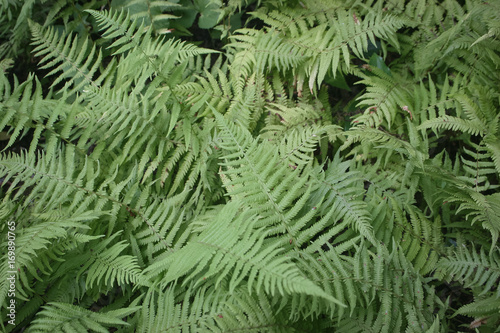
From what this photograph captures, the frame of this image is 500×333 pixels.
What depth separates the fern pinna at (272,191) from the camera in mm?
1881

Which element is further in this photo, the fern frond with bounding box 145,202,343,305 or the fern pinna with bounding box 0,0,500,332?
the fern pinna with bounding box 0,0,500,332

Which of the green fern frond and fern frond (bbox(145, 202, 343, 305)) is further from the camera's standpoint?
the green fern frond

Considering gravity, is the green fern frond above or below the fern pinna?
below

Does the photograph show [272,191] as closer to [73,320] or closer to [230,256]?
[230,256]

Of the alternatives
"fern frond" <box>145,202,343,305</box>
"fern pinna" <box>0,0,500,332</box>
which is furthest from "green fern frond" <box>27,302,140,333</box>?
"fern frond" <box>145,202,343,305</box>

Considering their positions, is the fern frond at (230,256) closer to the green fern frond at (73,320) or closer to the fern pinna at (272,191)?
the fern pinna at (272,191)

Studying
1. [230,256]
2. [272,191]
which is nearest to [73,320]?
[230,256]

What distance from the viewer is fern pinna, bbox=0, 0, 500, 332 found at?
188cm

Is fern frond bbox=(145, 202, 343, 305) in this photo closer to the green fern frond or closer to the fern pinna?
the fern pinna

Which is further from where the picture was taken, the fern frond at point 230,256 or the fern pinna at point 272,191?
the fern pinna at point 272,191

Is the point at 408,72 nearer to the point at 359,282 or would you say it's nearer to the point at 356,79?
the point at 356,79

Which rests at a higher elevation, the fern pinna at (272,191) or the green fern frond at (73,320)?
the fern pinna at (272,191)

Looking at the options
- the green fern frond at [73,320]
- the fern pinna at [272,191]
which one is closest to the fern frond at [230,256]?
the fern pinna at [272,191]

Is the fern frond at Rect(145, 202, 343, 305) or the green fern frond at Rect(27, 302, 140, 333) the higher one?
the fern frond at Rect(145, 202, 343, 305)
